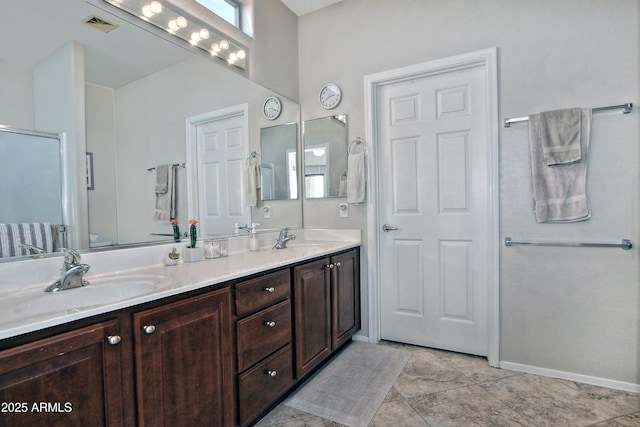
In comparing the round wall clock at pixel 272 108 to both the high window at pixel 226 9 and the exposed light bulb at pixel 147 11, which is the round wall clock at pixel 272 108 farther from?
the exposed light bulb at pixel 147 11

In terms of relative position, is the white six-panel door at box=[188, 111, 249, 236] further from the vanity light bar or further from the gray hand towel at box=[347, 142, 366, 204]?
the gray hand towel at box=[347, 142, 366, 204]

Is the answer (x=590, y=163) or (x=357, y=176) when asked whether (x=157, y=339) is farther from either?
(x=590, y=163)

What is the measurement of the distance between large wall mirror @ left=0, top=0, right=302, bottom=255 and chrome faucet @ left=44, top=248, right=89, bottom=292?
0.56 ft

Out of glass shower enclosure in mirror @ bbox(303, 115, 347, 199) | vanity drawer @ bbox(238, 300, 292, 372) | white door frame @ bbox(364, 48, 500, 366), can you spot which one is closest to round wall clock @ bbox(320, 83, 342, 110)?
glass shower enclosure in mirror @ bbox(303, 115, 347, 199)

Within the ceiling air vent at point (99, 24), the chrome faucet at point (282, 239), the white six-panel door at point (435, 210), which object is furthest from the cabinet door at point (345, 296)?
the ceiling air vent at point (99, 24)

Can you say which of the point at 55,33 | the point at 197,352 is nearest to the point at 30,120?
the point at 55,33

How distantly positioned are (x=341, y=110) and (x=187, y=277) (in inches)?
77.2

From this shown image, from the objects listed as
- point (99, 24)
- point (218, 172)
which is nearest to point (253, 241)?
point (218, 172)

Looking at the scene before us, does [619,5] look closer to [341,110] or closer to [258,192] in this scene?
[341,110]

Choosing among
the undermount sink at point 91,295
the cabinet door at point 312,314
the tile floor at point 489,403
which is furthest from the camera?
the cabinet door at point 312,314

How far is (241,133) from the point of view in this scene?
246 centimetres

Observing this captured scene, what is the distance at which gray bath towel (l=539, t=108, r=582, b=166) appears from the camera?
6.63 ft

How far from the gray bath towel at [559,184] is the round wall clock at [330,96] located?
1448 mm

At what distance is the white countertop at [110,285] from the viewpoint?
0.98 m
